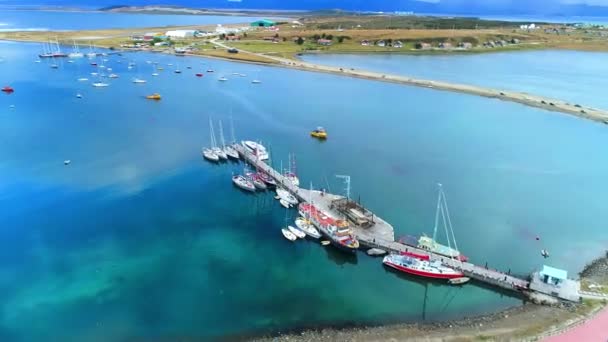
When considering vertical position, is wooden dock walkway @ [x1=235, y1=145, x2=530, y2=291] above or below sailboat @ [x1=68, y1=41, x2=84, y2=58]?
below

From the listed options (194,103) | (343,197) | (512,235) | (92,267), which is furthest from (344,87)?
(92,267)

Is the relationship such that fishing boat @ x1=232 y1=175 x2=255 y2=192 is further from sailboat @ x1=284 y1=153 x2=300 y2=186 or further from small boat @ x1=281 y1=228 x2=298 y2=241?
small boat @ x1=281 y1=228 x2=298 y2=241

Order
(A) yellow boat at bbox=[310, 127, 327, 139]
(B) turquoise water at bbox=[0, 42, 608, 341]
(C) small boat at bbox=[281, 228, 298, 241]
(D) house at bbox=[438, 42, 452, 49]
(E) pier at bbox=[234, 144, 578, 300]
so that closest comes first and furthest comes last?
(B) turquoise water at bbox=[0, 42, 608, 341] → (E) pier at bbox=[234, 144, 578, 300] → (C) small boat at bbox=[281, 228, 298, 241] → (A) yellow boat at bbox=[310, 127, 327, 139] → (D) house at bbox=[438, 42, 452, 49]

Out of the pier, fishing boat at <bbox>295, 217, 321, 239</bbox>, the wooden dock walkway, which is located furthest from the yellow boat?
fishing boat at <bbox>295, 217, 321, 239</bbox>

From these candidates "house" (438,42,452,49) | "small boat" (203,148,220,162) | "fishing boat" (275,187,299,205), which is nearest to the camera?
"fishing boat" (275,187,299,205)

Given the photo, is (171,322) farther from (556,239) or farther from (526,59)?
(526,59)

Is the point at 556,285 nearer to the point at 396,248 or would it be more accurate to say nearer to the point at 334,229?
the point at 396,248

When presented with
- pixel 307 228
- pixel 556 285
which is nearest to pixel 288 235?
pixel 307 228
